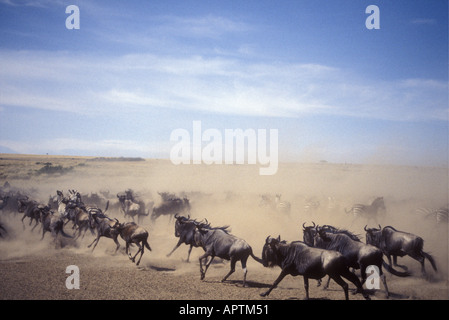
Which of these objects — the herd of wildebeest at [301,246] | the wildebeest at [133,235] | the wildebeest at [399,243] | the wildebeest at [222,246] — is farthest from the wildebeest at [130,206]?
the wildebeest at [399,243]

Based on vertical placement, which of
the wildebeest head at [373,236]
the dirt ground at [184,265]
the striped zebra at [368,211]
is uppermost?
the wildebeest head at [373,236]

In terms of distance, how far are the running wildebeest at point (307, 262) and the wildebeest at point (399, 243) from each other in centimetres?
355

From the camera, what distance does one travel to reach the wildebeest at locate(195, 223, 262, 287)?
11883 mm

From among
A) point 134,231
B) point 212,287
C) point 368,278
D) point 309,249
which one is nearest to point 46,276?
point 134,231

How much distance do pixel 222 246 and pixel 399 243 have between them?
6.49m

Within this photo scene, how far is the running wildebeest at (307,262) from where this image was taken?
9.55m

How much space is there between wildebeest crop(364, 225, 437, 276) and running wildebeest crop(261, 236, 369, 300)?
11.6ft

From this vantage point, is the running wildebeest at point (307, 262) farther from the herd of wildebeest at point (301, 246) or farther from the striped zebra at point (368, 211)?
the striped zebra at point (368, 211)

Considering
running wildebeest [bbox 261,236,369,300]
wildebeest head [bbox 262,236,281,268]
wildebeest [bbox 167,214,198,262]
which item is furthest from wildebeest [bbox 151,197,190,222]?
running wildebeest [bbox 261,236,369,300]

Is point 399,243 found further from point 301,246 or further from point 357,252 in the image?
point 301,246

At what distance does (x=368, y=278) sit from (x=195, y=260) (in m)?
7.31

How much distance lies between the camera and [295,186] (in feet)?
190

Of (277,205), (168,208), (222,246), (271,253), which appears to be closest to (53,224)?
(168,208)

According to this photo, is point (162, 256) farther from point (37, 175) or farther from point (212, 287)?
point (37, 175)
